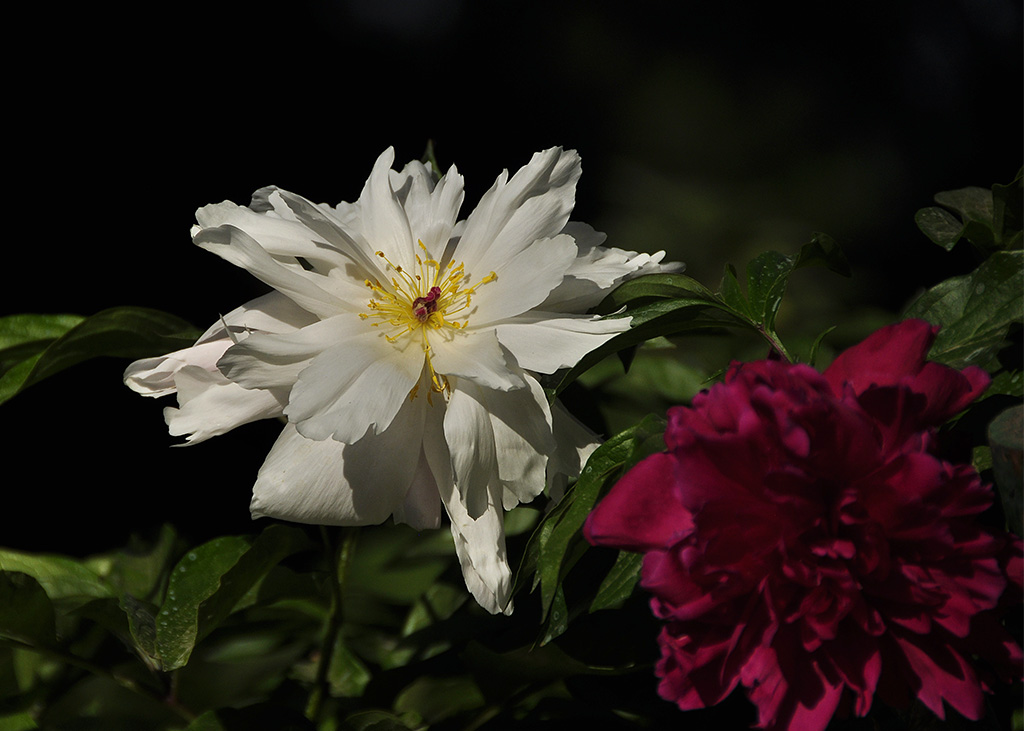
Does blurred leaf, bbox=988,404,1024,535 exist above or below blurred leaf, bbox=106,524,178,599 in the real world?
above

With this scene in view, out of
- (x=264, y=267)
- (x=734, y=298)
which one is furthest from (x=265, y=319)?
(x=734, y=298)

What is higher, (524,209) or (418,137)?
(524,209)

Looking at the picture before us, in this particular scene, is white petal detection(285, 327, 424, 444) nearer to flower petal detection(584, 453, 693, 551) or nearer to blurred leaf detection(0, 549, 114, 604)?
flower petal detection(584, 453, 693, 551)

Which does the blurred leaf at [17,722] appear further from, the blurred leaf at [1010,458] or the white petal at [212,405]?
the blurred leaf at [1010,458]

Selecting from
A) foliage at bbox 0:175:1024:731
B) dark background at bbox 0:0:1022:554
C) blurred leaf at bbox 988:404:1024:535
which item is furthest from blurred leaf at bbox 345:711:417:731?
dark background at bbox 0:0:1022:554

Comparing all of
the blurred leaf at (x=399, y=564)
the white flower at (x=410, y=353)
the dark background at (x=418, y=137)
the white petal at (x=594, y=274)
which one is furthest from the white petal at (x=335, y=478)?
the dark background at (x=418, y=137)

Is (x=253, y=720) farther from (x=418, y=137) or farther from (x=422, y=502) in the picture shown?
(x=418, y=137)
